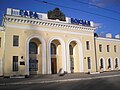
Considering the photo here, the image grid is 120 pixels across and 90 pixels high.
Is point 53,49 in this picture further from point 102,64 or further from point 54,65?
point 102,64

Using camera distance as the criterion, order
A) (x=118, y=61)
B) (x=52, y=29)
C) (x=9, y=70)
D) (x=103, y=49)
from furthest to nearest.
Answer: (x=118, y=61)
(x=103, y=49)
(x=52, y=29)
(x=9, y=70)

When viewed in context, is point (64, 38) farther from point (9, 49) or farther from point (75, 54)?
point (9, 49)

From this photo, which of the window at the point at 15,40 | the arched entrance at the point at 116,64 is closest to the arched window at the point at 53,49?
the window at the point at 15,40

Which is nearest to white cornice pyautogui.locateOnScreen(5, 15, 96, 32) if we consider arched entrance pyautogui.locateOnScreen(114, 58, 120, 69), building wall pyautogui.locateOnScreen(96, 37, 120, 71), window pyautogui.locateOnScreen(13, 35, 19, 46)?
window pyautogui.locateOnScreen(13, 35, 19, 46)

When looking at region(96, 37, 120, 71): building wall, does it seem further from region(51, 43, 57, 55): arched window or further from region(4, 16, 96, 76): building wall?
region(51, 43, 57, 55): arched window

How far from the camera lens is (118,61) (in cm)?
4112

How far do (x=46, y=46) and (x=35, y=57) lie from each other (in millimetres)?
2604

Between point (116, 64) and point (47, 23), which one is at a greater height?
point (47, 23)

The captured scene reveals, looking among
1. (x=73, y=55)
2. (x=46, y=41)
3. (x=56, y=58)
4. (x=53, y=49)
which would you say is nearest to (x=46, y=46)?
(x=46, y=41)

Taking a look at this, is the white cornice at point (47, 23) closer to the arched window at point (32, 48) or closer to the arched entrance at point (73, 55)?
the arched entrance at point (73, 55)

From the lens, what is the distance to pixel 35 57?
30109 millimetres

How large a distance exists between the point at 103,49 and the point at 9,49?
64.8ft

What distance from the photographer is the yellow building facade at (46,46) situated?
26.5 meters

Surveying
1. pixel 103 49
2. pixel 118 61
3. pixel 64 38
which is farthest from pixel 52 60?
pixel 118 61
